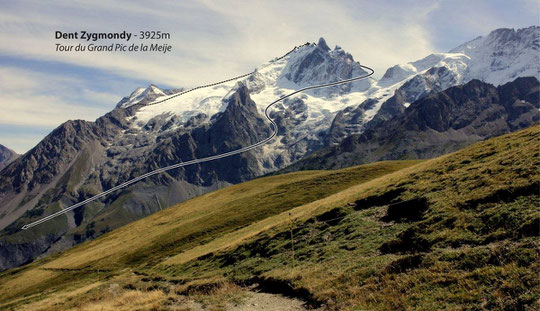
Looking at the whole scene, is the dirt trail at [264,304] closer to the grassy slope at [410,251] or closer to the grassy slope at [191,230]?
the grassy slope at [410,251]

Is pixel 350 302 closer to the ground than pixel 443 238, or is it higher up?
closer to the ground

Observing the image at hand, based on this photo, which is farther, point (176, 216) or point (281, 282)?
point (176, 216)

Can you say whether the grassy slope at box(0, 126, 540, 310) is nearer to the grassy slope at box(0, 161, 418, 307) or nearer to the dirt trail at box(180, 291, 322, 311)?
the dirt trail at box(180, 291, 322, 311)

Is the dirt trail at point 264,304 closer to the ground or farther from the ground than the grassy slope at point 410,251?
closer to the ground

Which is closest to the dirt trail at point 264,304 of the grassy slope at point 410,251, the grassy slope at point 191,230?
the grassy slope at point 410,251

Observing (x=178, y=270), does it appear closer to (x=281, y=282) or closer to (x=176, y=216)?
(x=281, y=282)

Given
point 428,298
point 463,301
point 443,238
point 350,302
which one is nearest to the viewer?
point 463,301

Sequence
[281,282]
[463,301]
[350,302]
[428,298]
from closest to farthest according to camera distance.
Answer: [463,301]
[428,298]
[350,302]
[281,282]

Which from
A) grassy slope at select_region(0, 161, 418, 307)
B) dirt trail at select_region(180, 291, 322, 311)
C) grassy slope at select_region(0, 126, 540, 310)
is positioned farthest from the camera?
grassy slope at select_region(0, 161, 418, 307)

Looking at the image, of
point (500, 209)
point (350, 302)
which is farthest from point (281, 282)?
point (500, 209)

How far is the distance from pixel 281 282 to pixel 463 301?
50.7 ft

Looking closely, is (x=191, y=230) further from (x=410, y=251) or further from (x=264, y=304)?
(x=410, y=251)

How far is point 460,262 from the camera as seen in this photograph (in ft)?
81.3

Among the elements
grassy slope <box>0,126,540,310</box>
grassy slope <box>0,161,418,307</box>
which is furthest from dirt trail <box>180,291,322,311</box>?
grassy slope <box>0,161,418,307</box>
